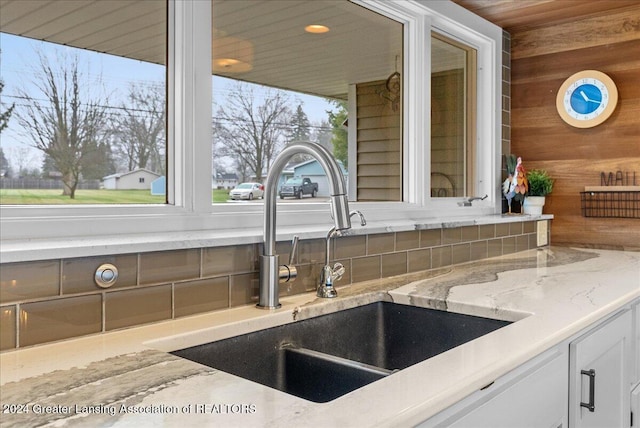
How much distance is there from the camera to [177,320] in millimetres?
1245

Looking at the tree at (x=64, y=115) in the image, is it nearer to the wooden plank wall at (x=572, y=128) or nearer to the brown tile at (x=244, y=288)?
the brown tile at (x=244, y=288)

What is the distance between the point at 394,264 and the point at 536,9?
1513 millimetres

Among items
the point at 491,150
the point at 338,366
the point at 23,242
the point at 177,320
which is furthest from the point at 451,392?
the point at 491,150

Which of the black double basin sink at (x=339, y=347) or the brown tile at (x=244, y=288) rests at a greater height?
the brown tile at (x=244, y=288)

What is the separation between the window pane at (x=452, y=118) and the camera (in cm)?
254

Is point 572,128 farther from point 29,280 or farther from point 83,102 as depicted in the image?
point 29,280

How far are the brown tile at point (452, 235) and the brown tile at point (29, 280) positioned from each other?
1.47 metres

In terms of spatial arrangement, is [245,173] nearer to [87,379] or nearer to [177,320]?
[177,320]

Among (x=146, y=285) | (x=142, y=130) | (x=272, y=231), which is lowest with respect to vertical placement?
(x=146, y=285)

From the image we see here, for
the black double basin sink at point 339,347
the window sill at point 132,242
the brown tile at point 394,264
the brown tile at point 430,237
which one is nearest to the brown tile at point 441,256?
the brown tile at point 430,237

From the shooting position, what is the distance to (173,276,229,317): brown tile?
1.26 meters

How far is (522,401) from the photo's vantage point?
1.10 metres

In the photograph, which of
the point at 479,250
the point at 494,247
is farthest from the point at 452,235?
the point at 494,247

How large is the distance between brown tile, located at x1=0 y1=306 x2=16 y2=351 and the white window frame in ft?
0.52
